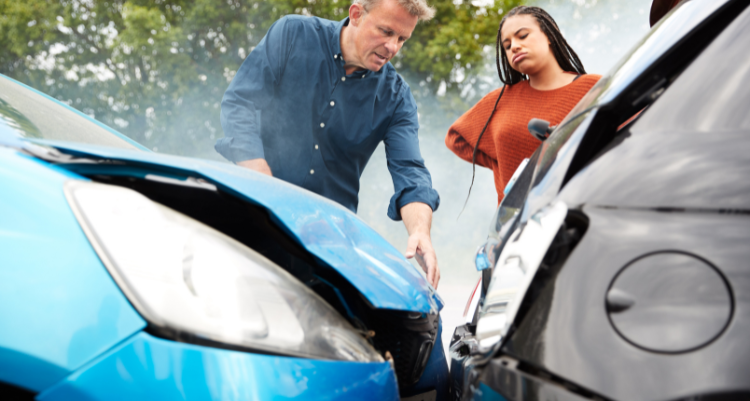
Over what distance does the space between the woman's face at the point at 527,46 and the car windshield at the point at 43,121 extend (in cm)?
186

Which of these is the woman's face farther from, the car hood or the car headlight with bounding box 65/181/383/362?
the car headlight with bounding box 65/181/383/362

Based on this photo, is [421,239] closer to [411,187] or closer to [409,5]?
[411,187]

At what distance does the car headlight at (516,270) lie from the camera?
693 mm

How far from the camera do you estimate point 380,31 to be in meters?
2.43

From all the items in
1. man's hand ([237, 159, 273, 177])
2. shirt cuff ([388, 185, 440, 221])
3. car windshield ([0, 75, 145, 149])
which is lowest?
A: shirt cuff ([388, 185, 440, 221])

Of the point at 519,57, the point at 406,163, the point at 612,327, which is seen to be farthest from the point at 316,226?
the point at 519,57

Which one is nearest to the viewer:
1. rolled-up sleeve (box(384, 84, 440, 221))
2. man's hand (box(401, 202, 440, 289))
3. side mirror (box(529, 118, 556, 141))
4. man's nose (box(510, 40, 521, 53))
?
side mirror (box(529, 118, 556, 141))

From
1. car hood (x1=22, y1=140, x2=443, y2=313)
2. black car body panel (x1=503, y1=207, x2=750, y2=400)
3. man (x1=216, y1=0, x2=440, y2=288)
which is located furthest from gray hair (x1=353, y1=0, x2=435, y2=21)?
black car body panel (x1=503, y1=207, x2=750, y2=400)

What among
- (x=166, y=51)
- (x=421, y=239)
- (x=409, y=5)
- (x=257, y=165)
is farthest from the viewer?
(x=166, y=51)

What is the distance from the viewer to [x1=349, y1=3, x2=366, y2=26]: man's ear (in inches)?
98.7

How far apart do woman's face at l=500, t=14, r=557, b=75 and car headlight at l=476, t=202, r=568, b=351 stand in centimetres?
203

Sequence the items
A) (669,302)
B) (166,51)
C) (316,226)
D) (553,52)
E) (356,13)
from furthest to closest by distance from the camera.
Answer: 1. (166,51)
2. (553,52)
3. (356,13)
4. (316,226)
5. (669,302)

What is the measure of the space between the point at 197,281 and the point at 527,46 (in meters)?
2.34

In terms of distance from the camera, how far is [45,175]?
0.77 meters
